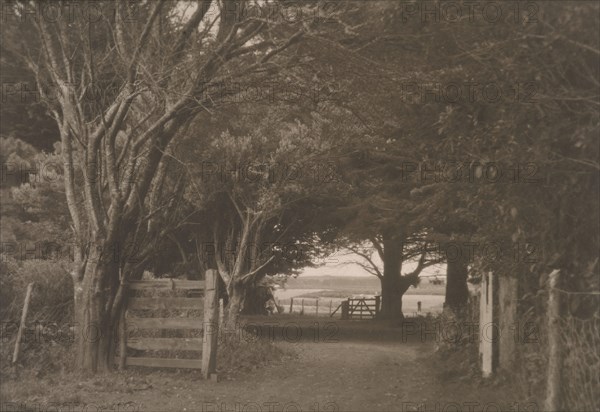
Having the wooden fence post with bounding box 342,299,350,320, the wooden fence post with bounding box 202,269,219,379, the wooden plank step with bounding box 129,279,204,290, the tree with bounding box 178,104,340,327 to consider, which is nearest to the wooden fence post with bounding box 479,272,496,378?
the wooden fence post with bounding box 202,269,219,379

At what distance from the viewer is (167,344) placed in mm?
12766

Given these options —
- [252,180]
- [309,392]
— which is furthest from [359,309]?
[309,392]

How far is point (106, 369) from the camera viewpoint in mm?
12516

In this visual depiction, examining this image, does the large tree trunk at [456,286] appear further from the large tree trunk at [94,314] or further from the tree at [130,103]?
the large tree trunk at [94,314]

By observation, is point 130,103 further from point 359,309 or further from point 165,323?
point 359,309

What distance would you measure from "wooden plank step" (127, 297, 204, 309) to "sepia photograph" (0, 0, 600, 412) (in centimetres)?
4

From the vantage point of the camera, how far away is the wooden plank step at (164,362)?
1265cm

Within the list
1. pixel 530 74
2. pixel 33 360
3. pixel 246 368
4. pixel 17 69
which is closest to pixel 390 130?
pixel 246 368

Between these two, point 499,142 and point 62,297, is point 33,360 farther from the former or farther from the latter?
point 499,142

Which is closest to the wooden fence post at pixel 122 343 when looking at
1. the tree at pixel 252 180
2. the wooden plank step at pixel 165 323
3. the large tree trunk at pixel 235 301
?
the wooden plank step at pixel 165 323

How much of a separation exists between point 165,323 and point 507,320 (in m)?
5.99

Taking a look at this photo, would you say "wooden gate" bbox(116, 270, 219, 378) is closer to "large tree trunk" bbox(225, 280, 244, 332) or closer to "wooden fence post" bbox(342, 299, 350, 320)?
"large tree trunk" bbox(225, 280, 244, 332)

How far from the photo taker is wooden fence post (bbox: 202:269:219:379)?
12547 mm

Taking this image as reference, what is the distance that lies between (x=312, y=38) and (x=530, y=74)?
4600 millimetres
